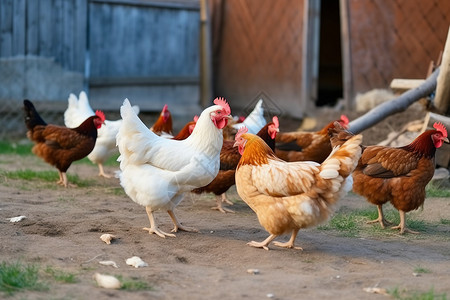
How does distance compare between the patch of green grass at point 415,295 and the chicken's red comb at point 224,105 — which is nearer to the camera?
the patch of green grass at point 415,295

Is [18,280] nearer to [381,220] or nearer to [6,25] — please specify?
[381,220]

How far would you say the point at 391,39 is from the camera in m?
12.3

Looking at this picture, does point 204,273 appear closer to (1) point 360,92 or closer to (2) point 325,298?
(2) point 325,298

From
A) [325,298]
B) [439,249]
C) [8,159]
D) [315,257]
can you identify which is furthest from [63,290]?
[8,159]

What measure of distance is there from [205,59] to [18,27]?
4.44 m

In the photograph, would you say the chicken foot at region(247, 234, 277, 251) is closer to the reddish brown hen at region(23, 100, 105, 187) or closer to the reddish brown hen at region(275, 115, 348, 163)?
the reddish brown hen at region(275, 115, 348, 163)

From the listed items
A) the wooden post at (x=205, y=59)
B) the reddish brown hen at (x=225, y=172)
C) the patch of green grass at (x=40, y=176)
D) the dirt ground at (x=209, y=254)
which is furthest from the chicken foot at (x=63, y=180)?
the wooden post at (x=205, y=59)

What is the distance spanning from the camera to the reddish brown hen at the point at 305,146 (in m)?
8.33

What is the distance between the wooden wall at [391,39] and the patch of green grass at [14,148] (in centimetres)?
625

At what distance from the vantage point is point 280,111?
14.0 m

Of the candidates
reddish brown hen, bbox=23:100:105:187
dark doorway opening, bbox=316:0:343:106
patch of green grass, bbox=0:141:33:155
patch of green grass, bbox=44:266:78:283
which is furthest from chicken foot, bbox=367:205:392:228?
dark doorway opening, bbox=316:0:343:106

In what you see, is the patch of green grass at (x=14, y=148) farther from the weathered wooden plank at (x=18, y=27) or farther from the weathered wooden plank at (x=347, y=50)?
the weathered wooden plank at (x=347, y=50)

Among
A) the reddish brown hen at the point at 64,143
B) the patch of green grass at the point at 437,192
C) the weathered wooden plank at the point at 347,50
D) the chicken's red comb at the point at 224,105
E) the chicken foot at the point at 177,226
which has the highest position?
the weathered wooden plank at the point at 347,50

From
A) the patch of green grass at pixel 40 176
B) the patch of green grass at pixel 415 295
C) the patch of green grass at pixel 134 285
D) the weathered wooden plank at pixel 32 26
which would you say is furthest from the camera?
the weathered wooden plank at pixel 32 26
